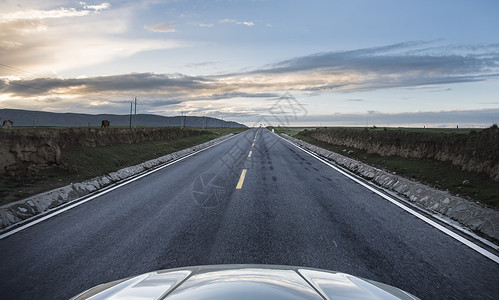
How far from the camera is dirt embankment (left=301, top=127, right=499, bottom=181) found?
25.7 ft

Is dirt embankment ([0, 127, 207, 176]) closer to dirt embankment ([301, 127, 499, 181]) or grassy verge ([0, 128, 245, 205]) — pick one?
grassy verge ([0, 128, 245, 205])

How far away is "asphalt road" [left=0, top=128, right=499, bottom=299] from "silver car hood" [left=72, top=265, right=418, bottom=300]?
1.53 metres

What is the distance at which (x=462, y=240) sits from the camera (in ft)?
15.1

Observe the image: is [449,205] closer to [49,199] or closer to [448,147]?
[448,147]

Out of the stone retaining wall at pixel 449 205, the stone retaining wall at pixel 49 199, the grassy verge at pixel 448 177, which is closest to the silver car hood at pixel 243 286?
the stone retaining wall at pixel 449 205

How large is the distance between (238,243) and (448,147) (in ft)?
30.2

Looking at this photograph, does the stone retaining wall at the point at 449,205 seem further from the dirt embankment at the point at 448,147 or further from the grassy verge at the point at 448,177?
the dirt embankment at the point at 448,147

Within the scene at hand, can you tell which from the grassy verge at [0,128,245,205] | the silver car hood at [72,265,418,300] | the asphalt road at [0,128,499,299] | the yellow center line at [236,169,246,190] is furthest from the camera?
the yellow center line at [236,169,246,190]

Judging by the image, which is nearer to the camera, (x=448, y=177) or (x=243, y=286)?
(x=243, y=286)

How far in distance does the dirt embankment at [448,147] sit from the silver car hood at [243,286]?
769 centimetres

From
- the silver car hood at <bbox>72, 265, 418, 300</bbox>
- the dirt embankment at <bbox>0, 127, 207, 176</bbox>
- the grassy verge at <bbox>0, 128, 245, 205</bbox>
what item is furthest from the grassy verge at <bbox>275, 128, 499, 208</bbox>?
the dirt embankment at <bbox>0, 127, 207, 176</bbox>

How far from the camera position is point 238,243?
436 cm

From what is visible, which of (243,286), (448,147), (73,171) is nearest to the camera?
Answer: (243,286)

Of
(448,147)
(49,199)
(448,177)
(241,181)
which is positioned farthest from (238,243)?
(448,147)
